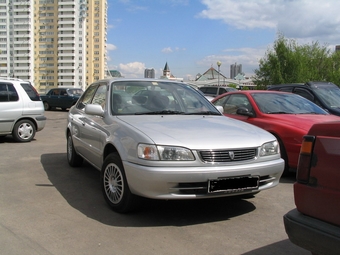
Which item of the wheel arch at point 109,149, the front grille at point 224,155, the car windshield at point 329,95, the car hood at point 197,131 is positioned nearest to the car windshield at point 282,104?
the car hood at point 197,131

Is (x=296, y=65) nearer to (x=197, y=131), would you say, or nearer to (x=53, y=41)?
(x=197, y=131)

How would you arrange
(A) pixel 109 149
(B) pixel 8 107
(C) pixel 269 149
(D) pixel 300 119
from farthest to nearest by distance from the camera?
(B) pixel 8 107
(D) pixel 300 119
(A) pixel 109 149
(C) pixel 269 149

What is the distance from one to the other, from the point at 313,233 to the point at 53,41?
4572 inches

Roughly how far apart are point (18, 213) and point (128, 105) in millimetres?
1945

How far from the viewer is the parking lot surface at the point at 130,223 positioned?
3.33 m

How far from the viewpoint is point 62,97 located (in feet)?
80.7

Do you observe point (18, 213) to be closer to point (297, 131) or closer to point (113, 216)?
point (113, 216)

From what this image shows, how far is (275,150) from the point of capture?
14.1 feet

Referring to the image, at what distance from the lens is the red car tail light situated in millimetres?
2509

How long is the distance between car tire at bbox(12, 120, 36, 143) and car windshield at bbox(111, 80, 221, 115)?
5602mm

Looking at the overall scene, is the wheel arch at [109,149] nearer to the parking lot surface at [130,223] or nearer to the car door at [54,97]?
the parking lot surface at [130,223]

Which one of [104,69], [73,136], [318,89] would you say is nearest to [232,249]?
[73,136]

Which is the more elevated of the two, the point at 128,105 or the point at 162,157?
the point at 128,105

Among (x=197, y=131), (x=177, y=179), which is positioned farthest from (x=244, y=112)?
(x=177, y=179)
